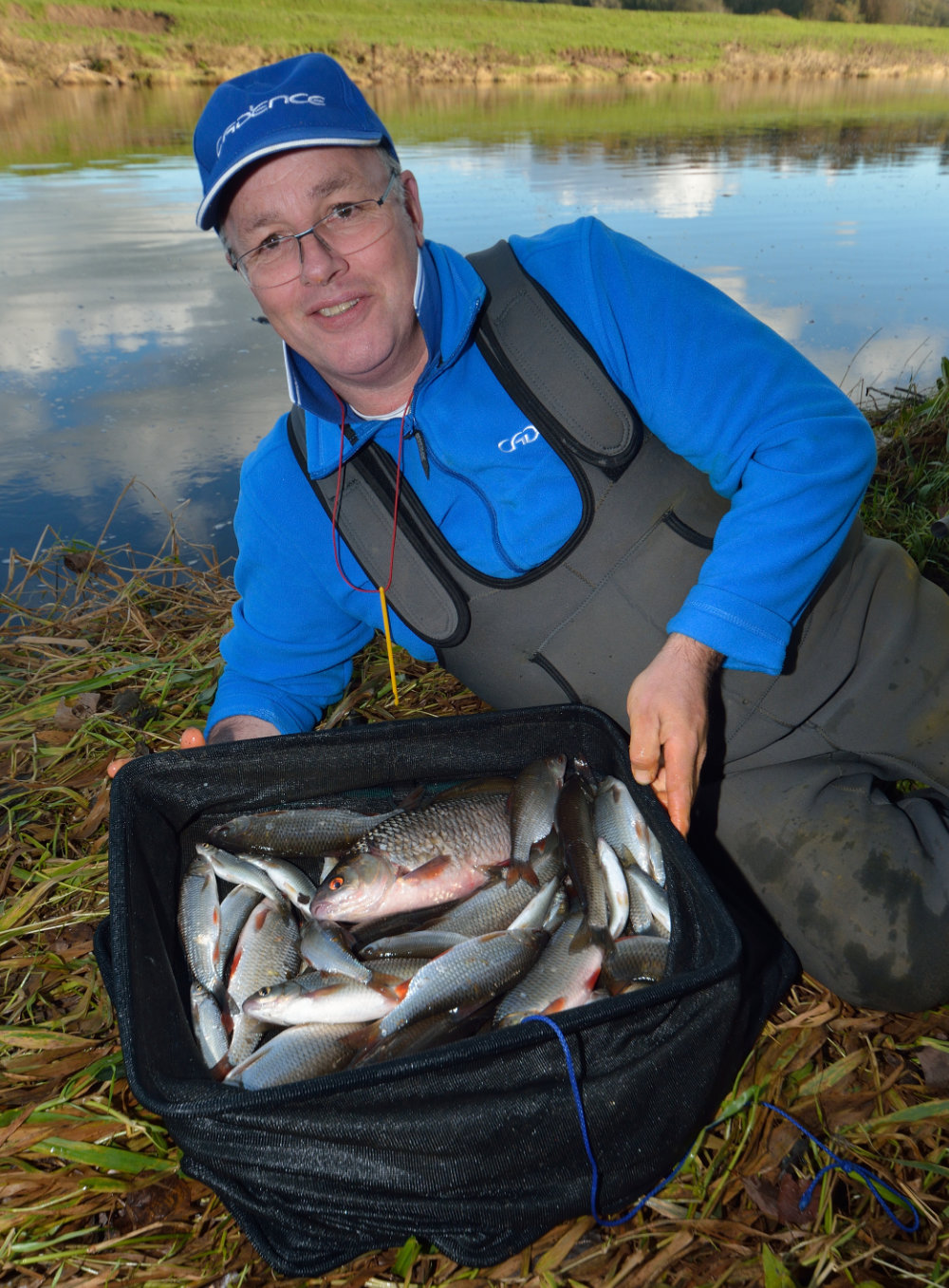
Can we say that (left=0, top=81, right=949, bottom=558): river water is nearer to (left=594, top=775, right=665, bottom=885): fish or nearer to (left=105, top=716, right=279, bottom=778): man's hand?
(left=105, top=716, right=279, bottom=778): man's hand

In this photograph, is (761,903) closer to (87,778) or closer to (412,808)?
(412,808)

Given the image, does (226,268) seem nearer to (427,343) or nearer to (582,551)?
(427,343)

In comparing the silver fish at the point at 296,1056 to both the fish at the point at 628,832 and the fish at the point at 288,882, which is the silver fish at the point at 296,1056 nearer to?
the fish at the point at 288,882

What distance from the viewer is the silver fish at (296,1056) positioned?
1587 mm

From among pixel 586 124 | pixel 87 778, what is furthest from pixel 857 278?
pixel 586 124

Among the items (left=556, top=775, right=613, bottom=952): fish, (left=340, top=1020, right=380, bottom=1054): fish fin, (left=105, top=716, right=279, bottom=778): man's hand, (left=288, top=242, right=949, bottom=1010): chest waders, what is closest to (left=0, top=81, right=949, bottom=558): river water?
(left=105, top=716, right=279, bottom=778): man's hand

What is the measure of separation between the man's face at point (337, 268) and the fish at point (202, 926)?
4.17ft

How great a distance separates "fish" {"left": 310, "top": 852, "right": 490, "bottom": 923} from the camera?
1.95 m

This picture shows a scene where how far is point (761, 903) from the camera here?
2.13 metres

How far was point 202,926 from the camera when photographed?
6.38 ft

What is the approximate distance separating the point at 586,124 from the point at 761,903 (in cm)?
2358

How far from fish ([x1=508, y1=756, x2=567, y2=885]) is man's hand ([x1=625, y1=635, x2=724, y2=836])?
312 millimetres

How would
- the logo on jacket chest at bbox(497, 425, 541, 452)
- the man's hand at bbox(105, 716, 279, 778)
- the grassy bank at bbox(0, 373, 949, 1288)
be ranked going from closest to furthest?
the grassy bank at bbox(0, 373, 949, 1288)
the logo on jacket chest at bbox(497, 425, 541, 452)
the man's hand at bbox(105, 716, 279, 778)

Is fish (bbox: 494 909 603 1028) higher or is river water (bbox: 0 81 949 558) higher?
river water (bbox: 0 81 949 558)
